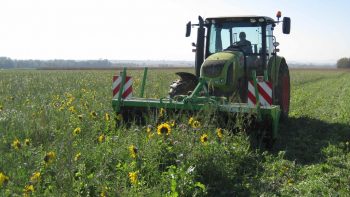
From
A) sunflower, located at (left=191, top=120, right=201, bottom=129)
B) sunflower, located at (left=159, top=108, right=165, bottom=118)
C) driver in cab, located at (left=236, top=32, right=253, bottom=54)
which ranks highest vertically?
driver in cab, located at (left=236, top=32, right=253, bottom=54)

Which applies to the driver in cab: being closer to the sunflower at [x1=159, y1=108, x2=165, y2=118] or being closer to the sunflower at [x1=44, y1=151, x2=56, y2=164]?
the sunflower at [x1=159, y1=108, x2=165, y2=118]

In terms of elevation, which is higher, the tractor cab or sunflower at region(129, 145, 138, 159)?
the tractor cab

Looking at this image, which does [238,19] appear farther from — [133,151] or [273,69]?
[133,151]

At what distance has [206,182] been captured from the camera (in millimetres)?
4715

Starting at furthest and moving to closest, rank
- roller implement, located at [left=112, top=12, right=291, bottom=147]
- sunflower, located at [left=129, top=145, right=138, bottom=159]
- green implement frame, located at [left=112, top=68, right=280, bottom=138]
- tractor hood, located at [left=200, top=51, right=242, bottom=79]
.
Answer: tractor hood, located at [left=200, top=51, right=242, bottom=79]
roller implement, located at [left=112, top=12, right=291, bottom=147]
green implement frame, located at [left=112, top=68, right=280, bottom=138]
sunflower, located at [left=129, top=145, right=138, bottom=159]

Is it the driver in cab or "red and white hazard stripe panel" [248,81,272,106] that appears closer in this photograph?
"red and white hazard stripe panel" [248,81,272,106]

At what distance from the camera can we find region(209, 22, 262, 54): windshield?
27.2 ft

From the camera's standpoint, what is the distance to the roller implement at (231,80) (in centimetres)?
645

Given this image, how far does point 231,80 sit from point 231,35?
128 centimetres

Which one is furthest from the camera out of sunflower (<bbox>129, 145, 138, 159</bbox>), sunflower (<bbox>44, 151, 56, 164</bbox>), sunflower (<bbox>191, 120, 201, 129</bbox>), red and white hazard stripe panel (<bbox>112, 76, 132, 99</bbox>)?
red and white hazard stripe panel (<bbox>112, 76, 132, 99</bbox>)

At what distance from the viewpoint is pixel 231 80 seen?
7582mm

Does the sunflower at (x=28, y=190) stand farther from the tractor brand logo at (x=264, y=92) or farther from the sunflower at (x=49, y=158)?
the tractor brand logo at (x=264, y=92)

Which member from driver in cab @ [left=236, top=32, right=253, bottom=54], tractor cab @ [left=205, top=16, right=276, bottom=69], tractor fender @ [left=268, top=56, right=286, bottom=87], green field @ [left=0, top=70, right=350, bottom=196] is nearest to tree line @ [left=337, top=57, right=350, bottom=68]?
tractor fender @ [left=268, top=56, right=286, bottom=87]

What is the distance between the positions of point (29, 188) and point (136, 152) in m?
1.42
